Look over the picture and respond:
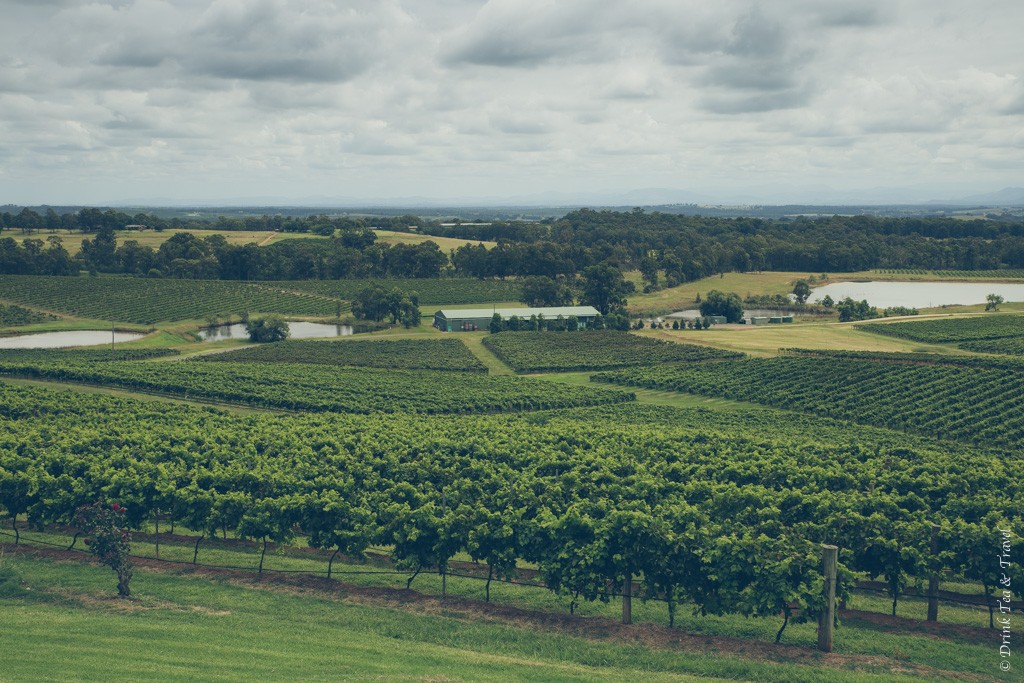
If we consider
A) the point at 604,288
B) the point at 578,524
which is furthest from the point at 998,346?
the point at 578,524

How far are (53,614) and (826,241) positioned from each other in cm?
19228

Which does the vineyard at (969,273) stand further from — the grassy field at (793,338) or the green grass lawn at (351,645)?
the green grass lawn at (351,645)

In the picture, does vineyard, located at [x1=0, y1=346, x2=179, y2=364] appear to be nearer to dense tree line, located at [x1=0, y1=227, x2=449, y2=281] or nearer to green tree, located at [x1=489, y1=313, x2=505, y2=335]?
green tree, located at [x1=489, y1=313, x2=505, y2=335]

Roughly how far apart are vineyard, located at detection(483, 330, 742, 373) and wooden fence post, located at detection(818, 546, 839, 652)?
65.7 meters

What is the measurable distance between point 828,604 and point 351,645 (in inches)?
563

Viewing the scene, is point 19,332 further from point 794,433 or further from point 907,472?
point 907,472

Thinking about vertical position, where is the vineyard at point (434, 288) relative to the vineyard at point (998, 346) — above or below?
above

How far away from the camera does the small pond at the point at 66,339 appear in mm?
107438

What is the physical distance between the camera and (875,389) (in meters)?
75.4

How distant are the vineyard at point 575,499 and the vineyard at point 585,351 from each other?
Result: 4137cm

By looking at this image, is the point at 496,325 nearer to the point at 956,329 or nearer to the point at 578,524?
the point at 956,329


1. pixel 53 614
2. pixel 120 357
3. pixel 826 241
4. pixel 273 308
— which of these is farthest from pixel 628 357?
pixel 826 241

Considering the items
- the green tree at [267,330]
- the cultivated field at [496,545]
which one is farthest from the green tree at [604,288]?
the cultivated field at [496,545]

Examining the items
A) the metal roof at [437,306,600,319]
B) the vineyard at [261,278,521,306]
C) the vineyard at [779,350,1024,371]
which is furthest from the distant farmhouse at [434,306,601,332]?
the vineyard at [779,350,1024,371]
